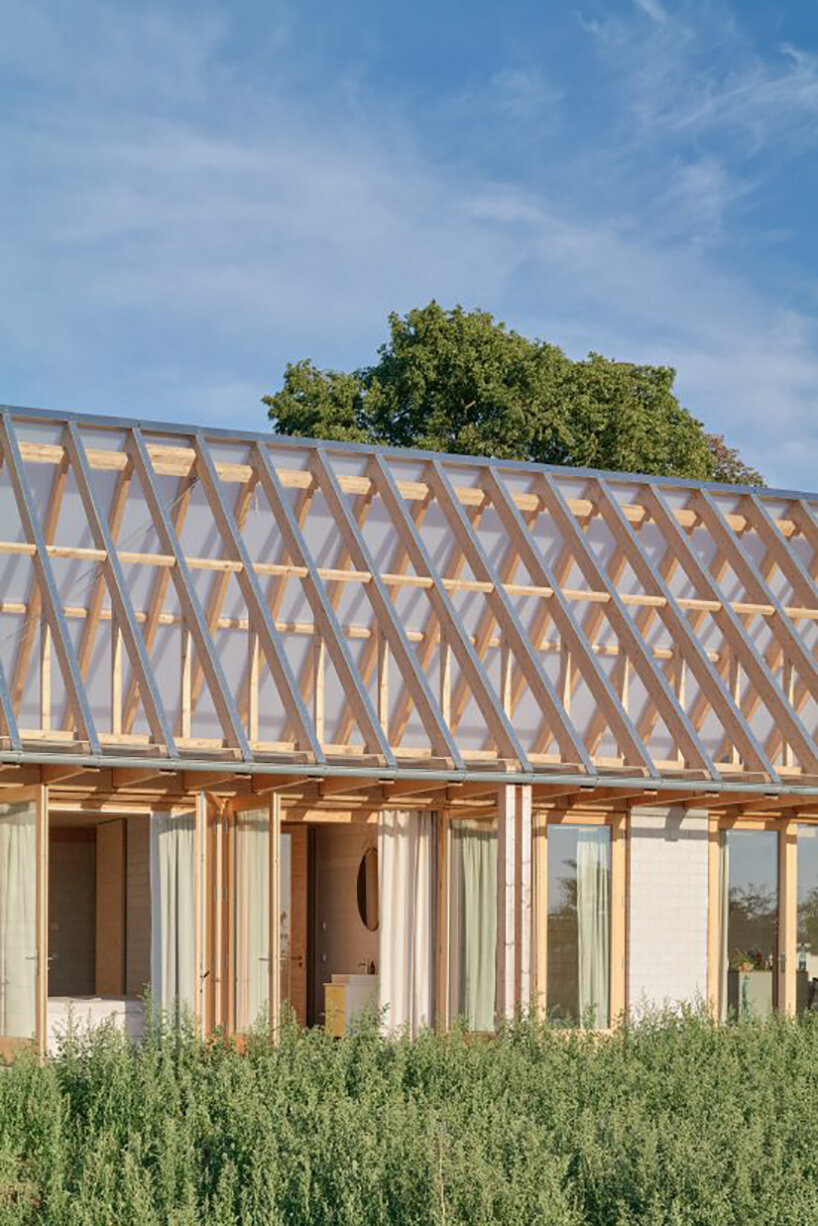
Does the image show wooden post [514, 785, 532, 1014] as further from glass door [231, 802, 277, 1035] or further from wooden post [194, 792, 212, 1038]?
wooden post [194, 792, 212, 1038]

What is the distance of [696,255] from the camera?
3728cm

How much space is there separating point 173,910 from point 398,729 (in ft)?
13.1

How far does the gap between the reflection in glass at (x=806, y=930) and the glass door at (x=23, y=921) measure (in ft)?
26.2

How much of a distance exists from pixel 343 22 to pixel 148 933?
17530mm

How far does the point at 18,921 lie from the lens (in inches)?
642

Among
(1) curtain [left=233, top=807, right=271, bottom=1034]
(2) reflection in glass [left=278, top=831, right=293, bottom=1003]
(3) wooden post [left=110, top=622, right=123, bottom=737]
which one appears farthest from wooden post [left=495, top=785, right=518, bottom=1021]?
(3) wooden post [left=110, top=622, right=123, bottom=737]

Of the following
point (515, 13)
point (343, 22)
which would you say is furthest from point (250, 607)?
point (515, 13)

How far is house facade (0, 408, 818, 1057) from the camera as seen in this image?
17156mm

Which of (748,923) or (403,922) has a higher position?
(403,922)

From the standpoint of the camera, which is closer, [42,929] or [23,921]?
[42,929]

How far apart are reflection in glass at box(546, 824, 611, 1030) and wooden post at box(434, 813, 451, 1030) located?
104 centimetres

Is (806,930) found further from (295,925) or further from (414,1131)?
(414,1131)

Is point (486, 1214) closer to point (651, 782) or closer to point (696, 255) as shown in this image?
point (651, 782)

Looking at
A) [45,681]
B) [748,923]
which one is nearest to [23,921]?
[45,681]
